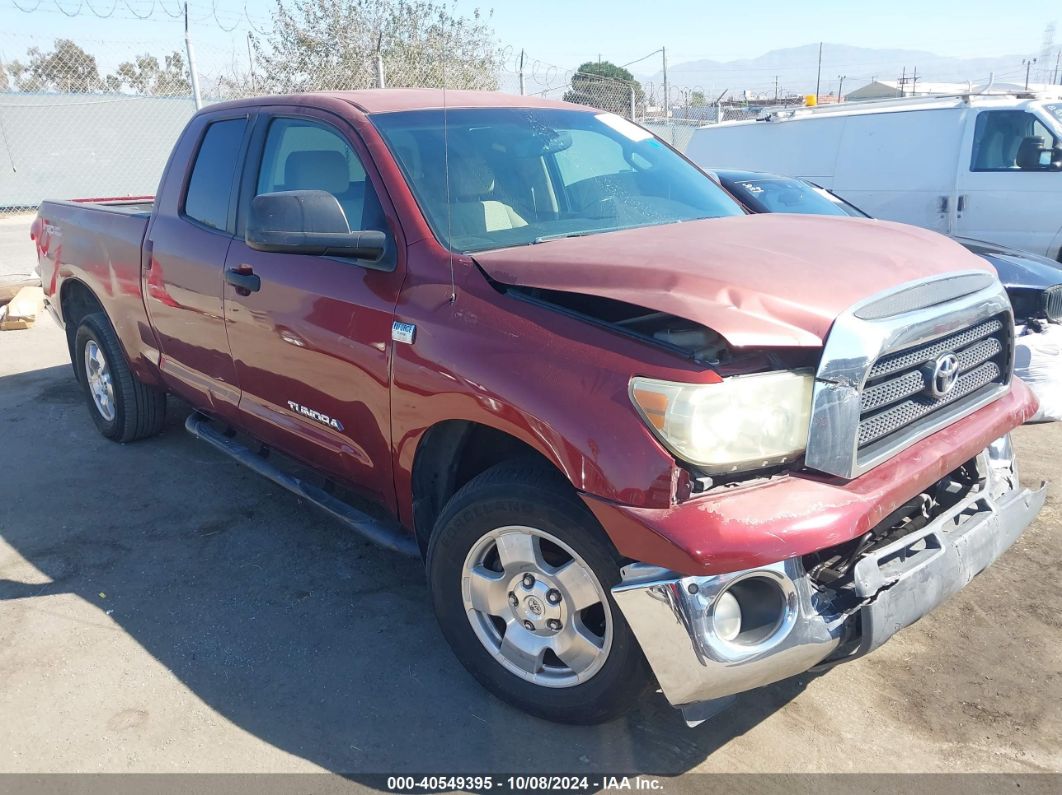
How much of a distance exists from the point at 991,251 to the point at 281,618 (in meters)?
5.02

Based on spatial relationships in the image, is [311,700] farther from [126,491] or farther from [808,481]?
[126,491]

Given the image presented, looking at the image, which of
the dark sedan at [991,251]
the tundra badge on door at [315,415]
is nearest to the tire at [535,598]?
the tundra badge on door at [315,415]

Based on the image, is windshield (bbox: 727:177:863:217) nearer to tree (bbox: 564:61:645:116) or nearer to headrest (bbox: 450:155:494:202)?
headrest (bbox: 450:155:494:202)

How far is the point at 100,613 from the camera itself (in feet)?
11.8

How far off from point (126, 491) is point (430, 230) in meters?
2.78

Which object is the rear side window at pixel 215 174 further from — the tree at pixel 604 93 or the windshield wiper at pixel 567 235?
the tree at pixel 604 93

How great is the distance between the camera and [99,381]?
18.1ft

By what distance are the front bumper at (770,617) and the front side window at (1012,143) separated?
7.23 meters

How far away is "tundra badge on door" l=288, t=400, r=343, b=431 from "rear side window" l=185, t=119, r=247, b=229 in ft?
3.29

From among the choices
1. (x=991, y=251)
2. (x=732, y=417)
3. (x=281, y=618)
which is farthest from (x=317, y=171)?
(x=991, y=251)

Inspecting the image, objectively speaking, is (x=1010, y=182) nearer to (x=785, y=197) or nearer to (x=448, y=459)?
(x=785, y=197)

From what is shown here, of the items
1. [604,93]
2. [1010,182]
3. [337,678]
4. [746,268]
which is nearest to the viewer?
[746,268]

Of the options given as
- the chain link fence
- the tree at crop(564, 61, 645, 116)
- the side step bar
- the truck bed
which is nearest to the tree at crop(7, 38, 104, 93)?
the chain link fence

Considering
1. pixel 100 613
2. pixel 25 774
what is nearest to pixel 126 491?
pixel 100 613
